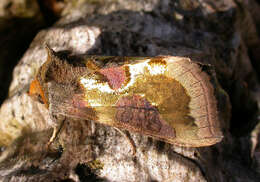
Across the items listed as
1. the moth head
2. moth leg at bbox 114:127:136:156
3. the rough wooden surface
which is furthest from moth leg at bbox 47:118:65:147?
moth leg at bbox 114:127:136:156

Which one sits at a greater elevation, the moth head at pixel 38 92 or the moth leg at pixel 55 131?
the moth head at pixel 38 92

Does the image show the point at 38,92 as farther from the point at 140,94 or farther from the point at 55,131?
the point at 140,94

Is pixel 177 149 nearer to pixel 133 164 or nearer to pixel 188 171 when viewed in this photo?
pixel 188 171

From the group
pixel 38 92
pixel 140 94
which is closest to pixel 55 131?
pixel 38 92

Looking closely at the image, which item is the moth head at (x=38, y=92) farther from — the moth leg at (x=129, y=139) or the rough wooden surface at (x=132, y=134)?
the moth leg at (x=129, y=139)

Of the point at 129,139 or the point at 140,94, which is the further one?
the point at 129,139

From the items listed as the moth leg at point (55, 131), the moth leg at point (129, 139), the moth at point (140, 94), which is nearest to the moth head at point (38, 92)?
the moth at point (140, 94)
